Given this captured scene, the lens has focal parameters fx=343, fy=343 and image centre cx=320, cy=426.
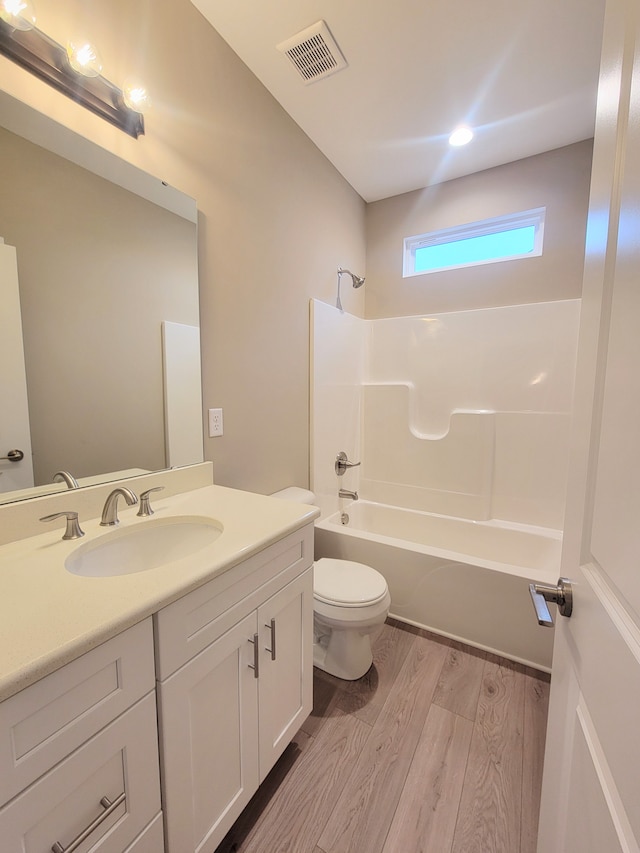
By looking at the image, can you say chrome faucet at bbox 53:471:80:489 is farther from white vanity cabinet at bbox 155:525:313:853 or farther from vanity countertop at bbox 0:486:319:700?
white vanity cabinet at bbox 155:525:313:853

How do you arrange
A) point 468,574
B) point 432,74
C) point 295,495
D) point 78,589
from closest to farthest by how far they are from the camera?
point 78,589
point 432,74
point 468,574
point 295,495

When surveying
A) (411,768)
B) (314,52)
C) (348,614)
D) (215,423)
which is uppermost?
(314,52)

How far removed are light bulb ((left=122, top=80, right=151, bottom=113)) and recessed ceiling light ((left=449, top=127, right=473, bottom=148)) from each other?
Result: 5.46 ft

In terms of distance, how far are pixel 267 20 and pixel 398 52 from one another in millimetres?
564

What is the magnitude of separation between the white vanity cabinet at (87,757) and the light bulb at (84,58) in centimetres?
149

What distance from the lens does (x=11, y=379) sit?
3.05 feet

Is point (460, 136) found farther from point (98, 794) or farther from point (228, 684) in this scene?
point (98, 794)

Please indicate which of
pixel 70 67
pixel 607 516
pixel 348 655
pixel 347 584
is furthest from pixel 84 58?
pixel 348 655

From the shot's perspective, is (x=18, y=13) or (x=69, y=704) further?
(x=18, y=13)

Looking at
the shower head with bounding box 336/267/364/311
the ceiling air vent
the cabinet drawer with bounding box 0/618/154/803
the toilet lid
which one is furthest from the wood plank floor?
the ceiling air vent

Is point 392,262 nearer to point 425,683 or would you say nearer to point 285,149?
point 285,149

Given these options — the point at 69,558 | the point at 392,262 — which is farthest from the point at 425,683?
the point at 392,262

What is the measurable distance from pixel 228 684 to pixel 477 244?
9.35ft

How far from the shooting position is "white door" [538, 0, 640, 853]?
16.1 inches
